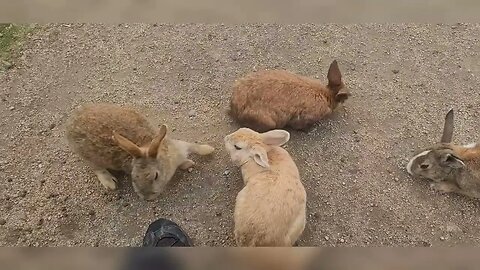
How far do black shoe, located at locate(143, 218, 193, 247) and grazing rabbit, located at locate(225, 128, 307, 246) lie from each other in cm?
33

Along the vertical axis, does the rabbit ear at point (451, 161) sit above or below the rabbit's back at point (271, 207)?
above

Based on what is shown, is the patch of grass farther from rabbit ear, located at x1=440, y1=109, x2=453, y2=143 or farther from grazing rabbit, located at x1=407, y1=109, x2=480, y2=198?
rabbit ear, located at x1=440, y1=109, x2=453, y2=143

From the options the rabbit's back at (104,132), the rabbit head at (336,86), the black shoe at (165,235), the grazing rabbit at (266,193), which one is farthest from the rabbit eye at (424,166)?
the rabbit's back at (104,132)

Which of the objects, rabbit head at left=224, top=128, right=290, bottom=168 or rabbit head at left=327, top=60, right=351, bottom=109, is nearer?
rabbit head at left=224, top=128, right=290, bottom=168

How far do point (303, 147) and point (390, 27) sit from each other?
1385 mm

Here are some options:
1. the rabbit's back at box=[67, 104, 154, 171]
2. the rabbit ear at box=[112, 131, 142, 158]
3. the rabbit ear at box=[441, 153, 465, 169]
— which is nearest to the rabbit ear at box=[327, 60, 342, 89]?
the rabbit ear at box=[441, 153, 465, 169]

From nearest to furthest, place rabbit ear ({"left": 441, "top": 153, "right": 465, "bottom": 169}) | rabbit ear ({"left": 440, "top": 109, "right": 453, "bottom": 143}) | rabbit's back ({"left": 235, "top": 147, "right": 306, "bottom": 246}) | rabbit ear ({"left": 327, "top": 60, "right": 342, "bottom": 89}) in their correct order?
1. rabbit's back ({"left": 235, "top": 147, "right": 306, "bottom": 246})
2. rabbit ear ({"left": 441, "top": 153, "right": 465, "bottom": 169})
3. rabbit ear ({"left": 440, "top": 109, "right": 453, "bottom": 143})
4. rabbit ear ({"left": 327, "top": 60, "right": 342, "bottom": 89})

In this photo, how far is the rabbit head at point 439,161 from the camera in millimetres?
3377

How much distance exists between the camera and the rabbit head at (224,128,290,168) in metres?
3.31

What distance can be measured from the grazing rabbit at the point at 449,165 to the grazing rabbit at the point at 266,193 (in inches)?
33.2

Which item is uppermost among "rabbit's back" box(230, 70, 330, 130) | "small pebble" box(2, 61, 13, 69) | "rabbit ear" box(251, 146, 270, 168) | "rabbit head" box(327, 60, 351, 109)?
"rabbit head" box(327, 60, 351, 109)

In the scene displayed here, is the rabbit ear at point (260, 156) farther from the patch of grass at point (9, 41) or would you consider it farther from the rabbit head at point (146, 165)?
the patch of grass at point (9, 41)

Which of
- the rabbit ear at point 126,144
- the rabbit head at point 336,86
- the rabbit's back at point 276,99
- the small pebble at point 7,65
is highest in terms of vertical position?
the rabbit head at point 336,86

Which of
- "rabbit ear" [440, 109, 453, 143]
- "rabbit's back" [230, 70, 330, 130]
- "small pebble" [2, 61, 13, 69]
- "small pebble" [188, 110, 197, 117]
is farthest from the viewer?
"small pebble" [2, 61, 13, 69]
